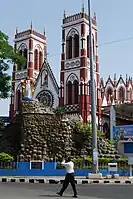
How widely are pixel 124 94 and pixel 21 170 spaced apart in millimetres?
41566

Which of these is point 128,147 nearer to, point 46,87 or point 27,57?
point 46,87

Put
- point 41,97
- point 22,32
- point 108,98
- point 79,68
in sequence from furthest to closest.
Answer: point 108,98, point 22,32, point 41,97, point 79,68

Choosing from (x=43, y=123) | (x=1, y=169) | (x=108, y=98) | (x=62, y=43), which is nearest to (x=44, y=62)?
(x=62, y=43)

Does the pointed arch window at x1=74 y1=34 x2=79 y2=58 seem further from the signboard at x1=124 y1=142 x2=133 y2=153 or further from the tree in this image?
the tree

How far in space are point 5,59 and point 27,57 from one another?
95.4 ft

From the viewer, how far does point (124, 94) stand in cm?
6316

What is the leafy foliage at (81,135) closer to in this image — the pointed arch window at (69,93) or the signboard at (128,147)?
the signboard at (128,147)

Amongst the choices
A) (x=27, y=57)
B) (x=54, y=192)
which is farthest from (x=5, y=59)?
(x=27, y=57)

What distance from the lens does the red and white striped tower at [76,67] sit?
47.0 metres

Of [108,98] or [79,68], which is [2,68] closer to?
[79,68]

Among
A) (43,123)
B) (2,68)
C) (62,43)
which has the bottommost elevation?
(43,123)

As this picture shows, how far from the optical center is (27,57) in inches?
2172

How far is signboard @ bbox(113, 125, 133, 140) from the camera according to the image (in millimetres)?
39312

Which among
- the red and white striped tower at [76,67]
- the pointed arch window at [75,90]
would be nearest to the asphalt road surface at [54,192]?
the red and white striped tower at [76,67]
